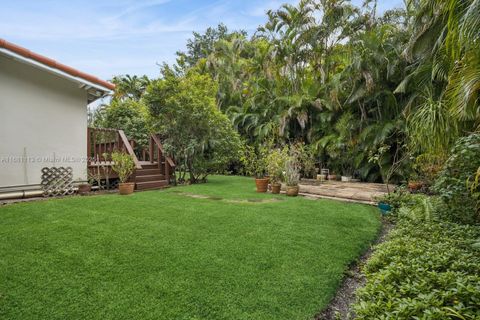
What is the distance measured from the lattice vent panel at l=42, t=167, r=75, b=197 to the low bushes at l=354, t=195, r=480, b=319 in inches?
299

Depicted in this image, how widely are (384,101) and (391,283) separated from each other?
9.12m

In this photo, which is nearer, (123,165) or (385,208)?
(385,208)

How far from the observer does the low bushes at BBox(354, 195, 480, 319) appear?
5.91 feet

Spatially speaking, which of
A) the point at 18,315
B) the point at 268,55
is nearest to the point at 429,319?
the point at 18,315

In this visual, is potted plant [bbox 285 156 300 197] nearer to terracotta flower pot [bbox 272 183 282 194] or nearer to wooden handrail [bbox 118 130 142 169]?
terracotta flower pot [bbox 272 183 282 194]

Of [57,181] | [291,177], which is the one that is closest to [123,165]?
[57,181]

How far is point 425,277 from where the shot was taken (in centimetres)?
226

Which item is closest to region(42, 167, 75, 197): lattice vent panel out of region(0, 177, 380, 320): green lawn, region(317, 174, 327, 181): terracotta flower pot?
region(0, 177, 380, 320): green lawn

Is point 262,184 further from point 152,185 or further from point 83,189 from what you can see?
point 83,189

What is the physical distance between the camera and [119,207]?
569cm

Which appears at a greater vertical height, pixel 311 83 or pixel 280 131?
pixel 311 83

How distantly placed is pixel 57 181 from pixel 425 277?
817 cm

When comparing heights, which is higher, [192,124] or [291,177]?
[192,124]

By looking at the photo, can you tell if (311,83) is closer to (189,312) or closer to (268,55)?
(268,55)
